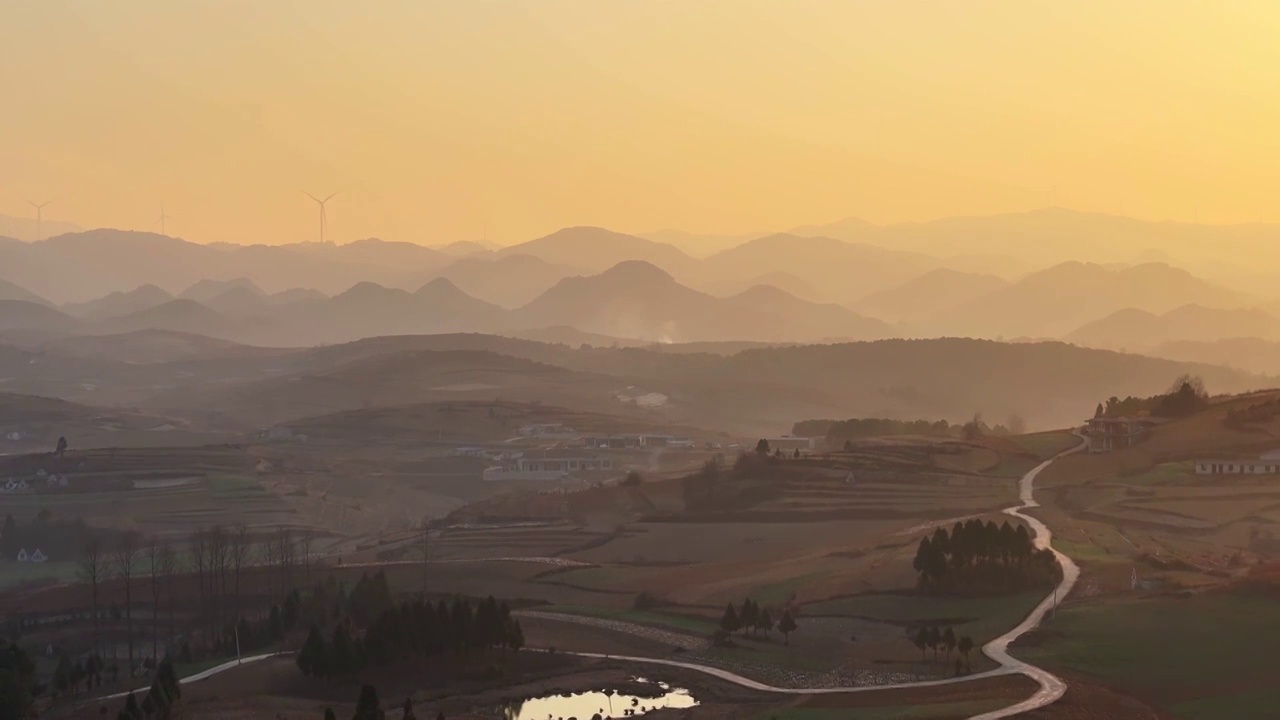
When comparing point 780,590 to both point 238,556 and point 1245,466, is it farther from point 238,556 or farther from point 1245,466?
point 1245,466

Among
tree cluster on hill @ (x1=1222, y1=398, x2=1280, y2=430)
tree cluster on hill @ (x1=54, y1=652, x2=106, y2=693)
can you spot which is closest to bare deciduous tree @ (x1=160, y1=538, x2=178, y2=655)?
tree cluster on hill @ (x1=54, y1=652, x2=106, y2=693)

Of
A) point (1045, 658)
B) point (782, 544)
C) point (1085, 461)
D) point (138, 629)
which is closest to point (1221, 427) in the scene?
point (1085, 461)

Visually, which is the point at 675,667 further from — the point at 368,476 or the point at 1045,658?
the point at 368,476

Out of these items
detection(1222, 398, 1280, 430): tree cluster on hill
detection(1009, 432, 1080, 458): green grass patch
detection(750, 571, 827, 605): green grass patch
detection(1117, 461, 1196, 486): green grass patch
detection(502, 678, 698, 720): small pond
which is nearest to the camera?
detection(502, 678, 698, 720): small pond

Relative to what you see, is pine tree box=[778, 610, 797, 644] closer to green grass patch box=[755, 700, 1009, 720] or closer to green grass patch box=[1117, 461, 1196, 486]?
green grass patch box=[755, 700, 1009, 720]

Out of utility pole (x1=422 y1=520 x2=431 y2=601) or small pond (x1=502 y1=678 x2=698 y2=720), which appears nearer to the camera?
small pond (x1=502 y1=678 x2=698 y2=720)

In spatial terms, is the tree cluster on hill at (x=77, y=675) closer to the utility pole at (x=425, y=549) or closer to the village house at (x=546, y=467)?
the utility pole at (x=425, y=549)
